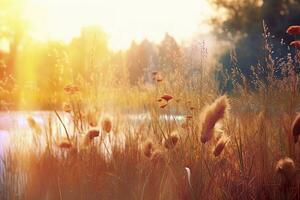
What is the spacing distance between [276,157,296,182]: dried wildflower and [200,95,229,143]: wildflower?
39 centimetres

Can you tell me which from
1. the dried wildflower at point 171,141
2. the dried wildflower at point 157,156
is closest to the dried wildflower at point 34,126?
the dried wildflower at point 157,156

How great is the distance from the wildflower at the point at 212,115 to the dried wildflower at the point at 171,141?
61 cm

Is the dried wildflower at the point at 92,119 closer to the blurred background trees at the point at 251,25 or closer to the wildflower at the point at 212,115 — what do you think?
the wildflower at the point at 212,115

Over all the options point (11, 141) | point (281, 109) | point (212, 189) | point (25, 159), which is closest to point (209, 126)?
point (212, 189)

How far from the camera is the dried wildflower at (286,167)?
9.07 feet

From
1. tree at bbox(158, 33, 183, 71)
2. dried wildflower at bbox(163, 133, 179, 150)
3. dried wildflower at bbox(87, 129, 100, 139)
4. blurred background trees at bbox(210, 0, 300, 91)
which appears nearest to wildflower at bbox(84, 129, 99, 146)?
dried wildflower at bbox(87, 129, 100, 139)

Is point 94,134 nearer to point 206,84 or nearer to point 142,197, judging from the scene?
point 142,197

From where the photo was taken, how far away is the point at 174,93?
4492 mm

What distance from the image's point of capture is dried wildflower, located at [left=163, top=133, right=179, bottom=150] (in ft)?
10.9

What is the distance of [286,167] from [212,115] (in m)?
0.47

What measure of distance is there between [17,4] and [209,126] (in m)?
18.4

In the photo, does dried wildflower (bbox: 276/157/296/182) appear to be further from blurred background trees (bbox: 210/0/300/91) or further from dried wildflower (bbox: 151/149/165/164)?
blurred background trees (bbox: 210/0/300/91)

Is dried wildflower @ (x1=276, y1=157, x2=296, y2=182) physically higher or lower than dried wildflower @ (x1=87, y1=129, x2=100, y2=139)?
lower

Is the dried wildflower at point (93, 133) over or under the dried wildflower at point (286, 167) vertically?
over
